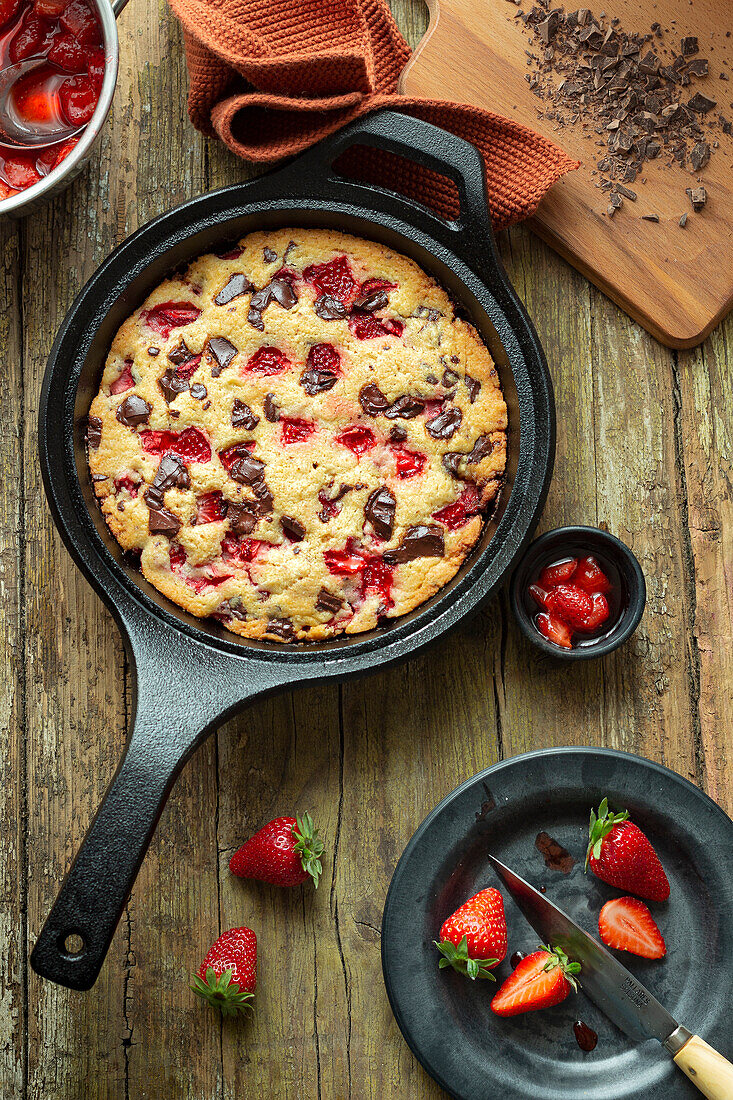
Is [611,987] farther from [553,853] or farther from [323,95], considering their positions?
[323,95]

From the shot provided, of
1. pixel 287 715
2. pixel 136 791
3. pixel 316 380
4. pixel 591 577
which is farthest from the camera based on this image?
pixel 287 715

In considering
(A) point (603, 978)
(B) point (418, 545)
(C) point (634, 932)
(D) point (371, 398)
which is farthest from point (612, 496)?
(A) point (603, 978)

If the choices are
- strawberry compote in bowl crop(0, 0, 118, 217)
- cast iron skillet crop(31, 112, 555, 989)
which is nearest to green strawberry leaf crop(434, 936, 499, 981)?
cast iron skillet crop(31, 112, 555, 989)

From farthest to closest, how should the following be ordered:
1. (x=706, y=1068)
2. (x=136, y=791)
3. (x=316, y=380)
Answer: (x=316, y=380), (x=706, y=1068), (x=136, y=791)

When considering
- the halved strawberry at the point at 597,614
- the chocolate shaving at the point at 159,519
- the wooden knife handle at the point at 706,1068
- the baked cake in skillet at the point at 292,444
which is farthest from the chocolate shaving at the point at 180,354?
the wooden knife handle at the point at 706,1068

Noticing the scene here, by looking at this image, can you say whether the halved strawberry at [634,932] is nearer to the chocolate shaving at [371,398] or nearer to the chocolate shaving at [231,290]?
the chocolate shaving at [371,398]

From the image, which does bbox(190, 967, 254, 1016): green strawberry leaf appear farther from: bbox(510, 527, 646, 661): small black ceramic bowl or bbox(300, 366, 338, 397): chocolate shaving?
bbox(300, 366, 338, 397): chocolate shaving
